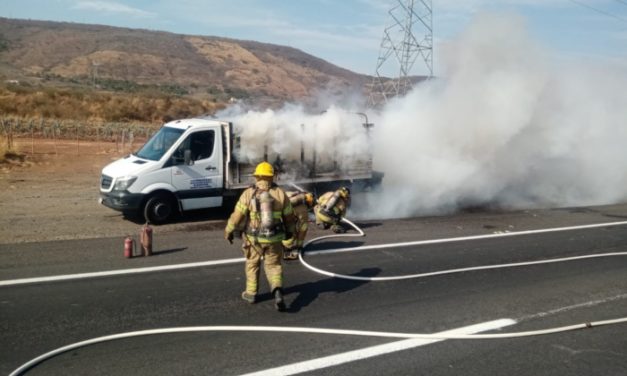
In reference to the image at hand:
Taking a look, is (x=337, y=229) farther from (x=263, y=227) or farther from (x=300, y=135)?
(x=263, y=227)

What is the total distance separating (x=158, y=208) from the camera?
11602 mm

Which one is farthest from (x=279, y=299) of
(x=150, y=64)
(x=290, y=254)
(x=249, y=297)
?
(x=150, y=64)

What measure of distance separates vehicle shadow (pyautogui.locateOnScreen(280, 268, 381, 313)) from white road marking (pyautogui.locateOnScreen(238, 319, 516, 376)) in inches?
53.6

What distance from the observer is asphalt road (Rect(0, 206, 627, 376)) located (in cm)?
516

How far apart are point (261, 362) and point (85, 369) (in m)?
1.60

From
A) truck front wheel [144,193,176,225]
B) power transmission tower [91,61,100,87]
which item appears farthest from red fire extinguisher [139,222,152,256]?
power transmission tower [91,61,100,87]

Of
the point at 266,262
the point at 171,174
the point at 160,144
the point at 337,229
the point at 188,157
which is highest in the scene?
the point at 160,144

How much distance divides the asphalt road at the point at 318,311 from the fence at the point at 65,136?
1703 cm

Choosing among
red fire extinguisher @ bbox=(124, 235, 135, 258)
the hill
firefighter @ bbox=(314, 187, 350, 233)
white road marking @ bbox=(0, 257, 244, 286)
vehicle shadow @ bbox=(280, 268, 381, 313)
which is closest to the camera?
vehicle shadow @ bbox=(280, 268, 381, 313)

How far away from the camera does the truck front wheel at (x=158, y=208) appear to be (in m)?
11.5

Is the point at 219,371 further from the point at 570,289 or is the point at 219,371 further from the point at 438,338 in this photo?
the point at 570,289

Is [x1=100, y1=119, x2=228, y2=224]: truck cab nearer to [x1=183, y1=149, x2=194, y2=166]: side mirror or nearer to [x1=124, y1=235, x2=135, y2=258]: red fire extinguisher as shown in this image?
[x1=183, y1=149, x2=194, y2=166]: side mirror

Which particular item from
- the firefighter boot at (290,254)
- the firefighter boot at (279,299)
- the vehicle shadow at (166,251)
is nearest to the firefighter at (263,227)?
the firefighter boot at (279,299)

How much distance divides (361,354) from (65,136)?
102ft
